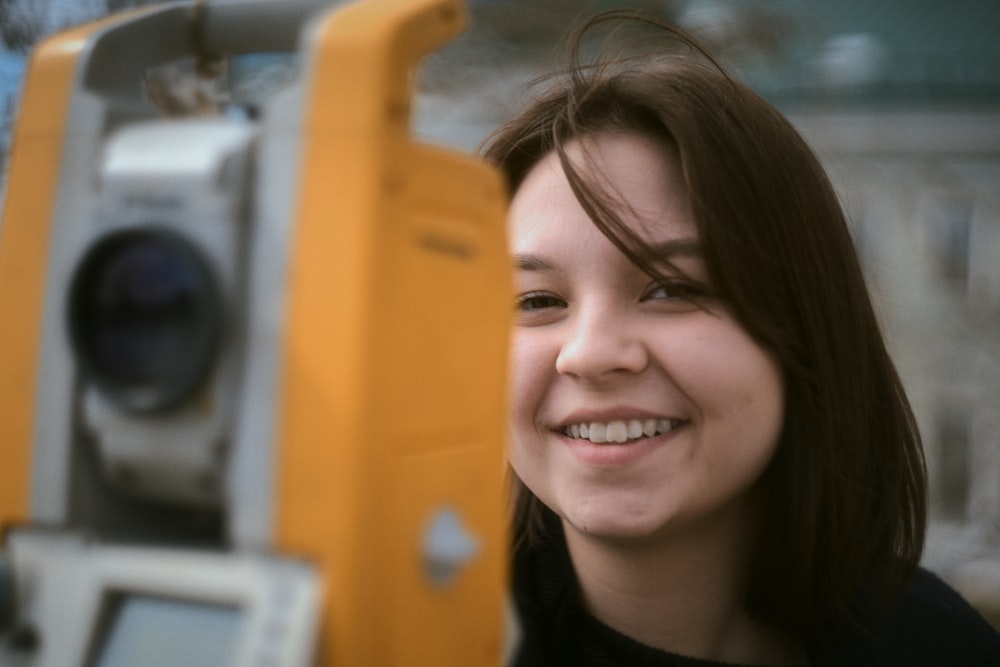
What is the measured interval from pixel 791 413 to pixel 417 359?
29.1 inches

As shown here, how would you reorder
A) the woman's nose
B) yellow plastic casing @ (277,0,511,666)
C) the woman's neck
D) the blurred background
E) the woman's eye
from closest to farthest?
yellow plastic casing @ (277,0,511,666)
the woman's nose
the woman's eye
the woman's neck
the blurred background

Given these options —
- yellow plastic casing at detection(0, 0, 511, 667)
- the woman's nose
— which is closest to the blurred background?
the woman's nose

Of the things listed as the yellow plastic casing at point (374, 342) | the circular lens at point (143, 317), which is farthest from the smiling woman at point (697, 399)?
the circular lens at point (143, 317)

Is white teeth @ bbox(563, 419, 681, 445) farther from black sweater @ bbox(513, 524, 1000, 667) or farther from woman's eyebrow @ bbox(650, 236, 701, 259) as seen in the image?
black sweater @ bbox(513, 524, 1000, 667)

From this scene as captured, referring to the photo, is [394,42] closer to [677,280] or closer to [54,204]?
[54,204]

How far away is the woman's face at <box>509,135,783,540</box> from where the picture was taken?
0.97 meters

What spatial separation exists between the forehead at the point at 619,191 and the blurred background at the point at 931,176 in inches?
118

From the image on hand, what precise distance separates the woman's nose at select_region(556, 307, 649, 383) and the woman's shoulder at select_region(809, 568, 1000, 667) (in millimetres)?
593

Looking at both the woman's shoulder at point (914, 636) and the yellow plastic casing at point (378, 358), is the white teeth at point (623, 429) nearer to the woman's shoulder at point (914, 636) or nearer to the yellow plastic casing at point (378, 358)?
the yellow plastic casing at point (378, 358)

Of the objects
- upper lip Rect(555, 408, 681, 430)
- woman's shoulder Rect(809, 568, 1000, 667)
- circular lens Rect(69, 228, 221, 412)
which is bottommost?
woman's shoulder Rect(809, 568, 1000, 667)

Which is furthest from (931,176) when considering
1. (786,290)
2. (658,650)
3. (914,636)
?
(658,650)

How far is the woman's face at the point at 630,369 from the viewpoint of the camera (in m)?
0.97

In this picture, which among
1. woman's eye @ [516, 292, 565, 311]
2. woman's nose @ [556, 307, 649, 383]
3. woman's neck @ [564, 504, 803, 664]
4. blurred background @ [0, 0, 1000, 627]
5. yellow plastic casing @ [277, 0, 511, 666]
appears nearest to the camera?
yellow plastic casing @ [277, 0, 511, 666]

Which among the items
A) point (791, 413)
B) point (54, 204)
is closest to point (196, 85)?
point (54, 204)
